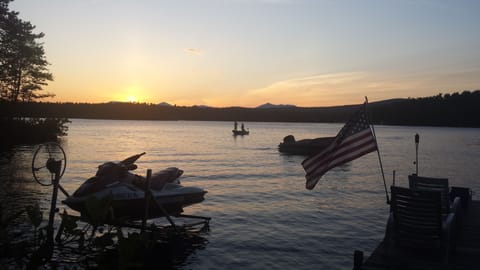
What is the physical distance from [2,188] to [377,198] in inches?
803

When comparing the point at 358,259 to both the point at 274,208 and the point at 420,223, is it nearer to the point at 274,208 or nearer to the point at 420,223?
the point at 420,223

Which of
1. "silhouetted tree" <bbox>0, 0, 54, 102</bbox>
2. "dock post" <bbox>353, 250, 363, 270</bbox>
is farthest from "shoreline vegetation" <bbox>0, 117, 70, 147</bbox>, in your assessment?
"dock post" <bbox>353, 250, 363, 270</bbox>

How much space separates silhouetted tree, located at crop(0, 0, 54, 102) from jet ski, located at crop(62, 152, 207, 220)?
44.5 m

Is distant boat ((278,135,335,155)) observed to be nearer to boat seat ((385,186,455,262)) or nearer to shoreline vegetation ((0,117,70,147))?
shoreline vegetation ((0,117,70,147))

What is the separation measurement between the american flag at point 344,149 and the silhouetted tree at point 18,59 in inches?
2065

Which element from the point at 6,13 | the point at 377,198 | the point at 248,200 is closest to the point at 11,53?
the point at 6,13

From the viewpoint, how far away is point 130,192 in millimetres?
15789

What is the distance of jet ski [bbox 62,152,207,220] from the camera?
50.1 ft

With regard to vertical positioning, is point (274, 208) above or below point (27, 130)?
below

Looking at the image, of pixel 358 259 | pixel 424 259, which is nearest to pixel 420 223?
pixel 424 259

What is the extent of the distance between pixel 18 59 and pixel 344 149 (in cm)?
5851

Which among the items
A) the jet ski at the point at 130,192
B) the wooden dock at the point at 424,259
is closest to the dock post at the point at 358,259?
the wooden dock at the point at 424,259

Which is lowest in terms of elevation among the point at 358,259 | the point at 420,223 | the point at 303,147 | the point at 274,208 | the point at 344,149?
the point at 274,208

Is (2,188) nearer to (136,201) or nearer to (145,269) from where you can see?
(136,201)
